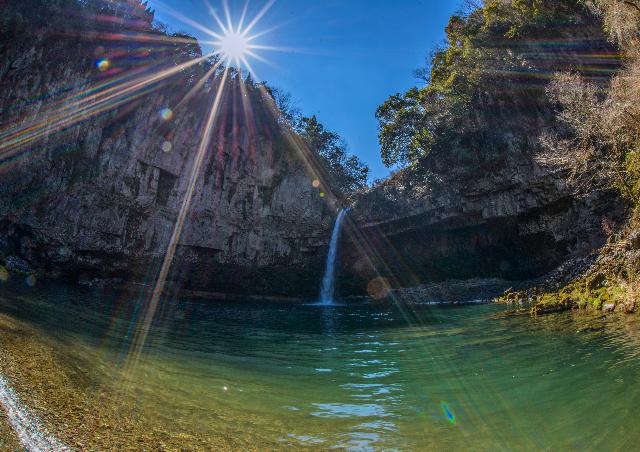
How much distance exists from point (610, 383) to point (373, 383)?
276 cm

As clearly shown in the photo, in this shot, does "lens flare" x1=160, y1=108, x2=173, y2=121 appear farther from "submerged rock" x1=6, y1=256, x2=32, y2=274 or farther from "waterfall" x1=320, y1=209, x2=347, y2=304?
"waterfall" x1=320, y1=209, x2=347, y2=304

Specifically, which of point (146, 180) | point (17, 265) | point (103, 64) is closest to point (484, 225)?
point (146, 180)

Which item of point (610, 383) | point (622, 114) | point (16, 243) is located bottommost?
point (16, 243)

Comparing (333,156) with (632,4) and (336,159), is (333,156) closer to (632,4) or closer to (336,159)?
(336,159)

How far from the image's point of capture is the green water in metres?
3.07

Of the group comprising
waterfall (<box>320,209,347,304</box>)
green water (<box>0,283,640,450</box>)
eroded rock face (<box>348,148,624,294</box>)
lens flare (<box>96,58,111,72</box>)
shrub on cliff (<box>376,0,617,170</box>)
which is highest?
shrub on cliff (<box>376,0,617,170</box>)

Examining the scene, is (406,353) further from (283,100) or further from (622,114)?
(283,100)

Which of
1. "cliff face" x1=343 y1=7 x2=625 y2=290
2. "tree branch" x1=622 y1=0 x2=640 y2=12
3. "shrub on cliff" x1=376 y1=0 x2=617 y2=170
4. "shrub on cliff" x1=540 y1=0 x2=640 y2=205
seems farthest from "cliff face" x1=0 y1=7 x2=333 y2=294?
"tree branch" x1=622 y1=0 x2=640 y2=12

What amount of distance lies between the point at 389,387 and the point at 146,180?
974 inches

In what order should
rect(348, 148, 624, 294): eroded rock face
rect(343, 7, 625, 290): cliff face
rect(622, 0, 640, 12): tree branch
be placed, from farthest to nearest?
1. rect(343, 7, 625, 290): cliff face
2. rect(348, 148, 624, 294): eroded rock face
3. rect(622, 0, 640, 12): tree branch

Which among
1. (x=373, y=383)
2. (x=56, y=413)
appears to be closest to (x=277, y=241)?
(x=373, y=383)

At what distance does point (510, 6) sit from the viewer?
26.1m

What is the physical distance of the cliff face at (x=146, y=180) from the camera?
68.6ft

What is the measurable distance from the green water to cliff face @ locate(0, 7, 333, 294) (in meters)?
17.9
